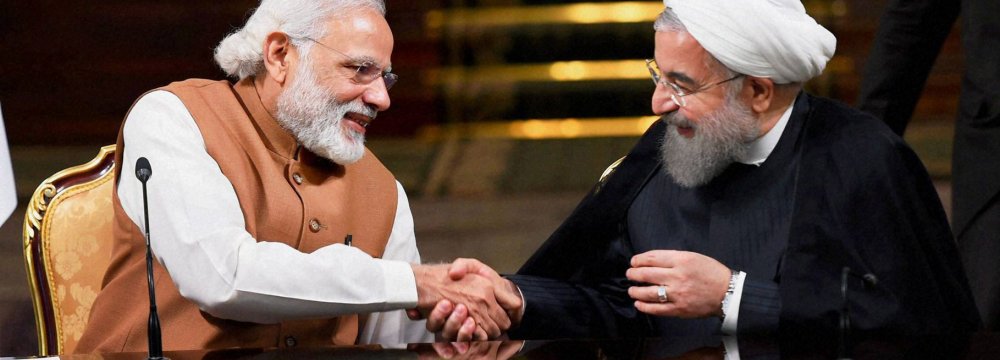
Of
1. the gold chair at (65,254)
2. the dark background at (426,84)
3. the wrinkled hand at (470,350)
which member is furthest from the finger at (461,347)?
the dark background at (426,84)

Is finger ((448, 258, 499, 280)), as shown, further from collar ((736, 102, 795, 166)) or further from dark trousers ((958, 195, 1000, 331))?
dark trousers ((958, 195, 1000, 331))

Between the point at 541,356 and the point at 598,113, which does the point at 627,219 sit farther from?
the point at 598,113

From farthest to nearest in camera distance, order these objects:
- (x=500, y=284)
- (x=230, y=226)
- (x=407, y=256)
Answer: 1. (x=407, y=256)
2. (x=500, y=284)
3. (x=230, y=226)

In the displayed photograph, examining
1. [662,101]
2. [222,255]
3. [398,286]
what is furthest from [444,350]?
[662,101]

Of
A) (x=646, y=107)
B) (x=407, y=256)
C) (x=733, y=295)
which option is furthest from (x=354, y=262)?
(x=646, y=107)

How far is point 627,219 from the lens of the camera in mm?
3578

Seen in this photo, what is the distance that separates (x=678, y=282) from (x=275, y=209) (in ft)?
2.82

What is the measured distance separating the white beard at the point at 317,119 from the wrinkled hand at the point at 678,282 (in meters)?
0.69

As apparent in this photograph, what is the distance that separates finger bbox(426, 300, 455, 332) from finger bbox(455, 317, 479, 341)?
0.13ft

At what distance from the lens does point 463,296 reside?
128 inches

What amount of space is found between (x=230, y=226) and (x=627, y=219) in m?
1.00

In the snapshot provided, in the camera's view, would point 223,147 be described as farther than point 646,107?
No

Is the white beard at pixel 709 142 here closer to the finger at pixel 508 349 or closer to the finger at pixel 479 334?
the finger at pixel 479 334

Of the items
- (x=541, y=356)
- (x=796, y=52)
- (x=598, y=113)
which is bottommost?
(x=598, y=113)
